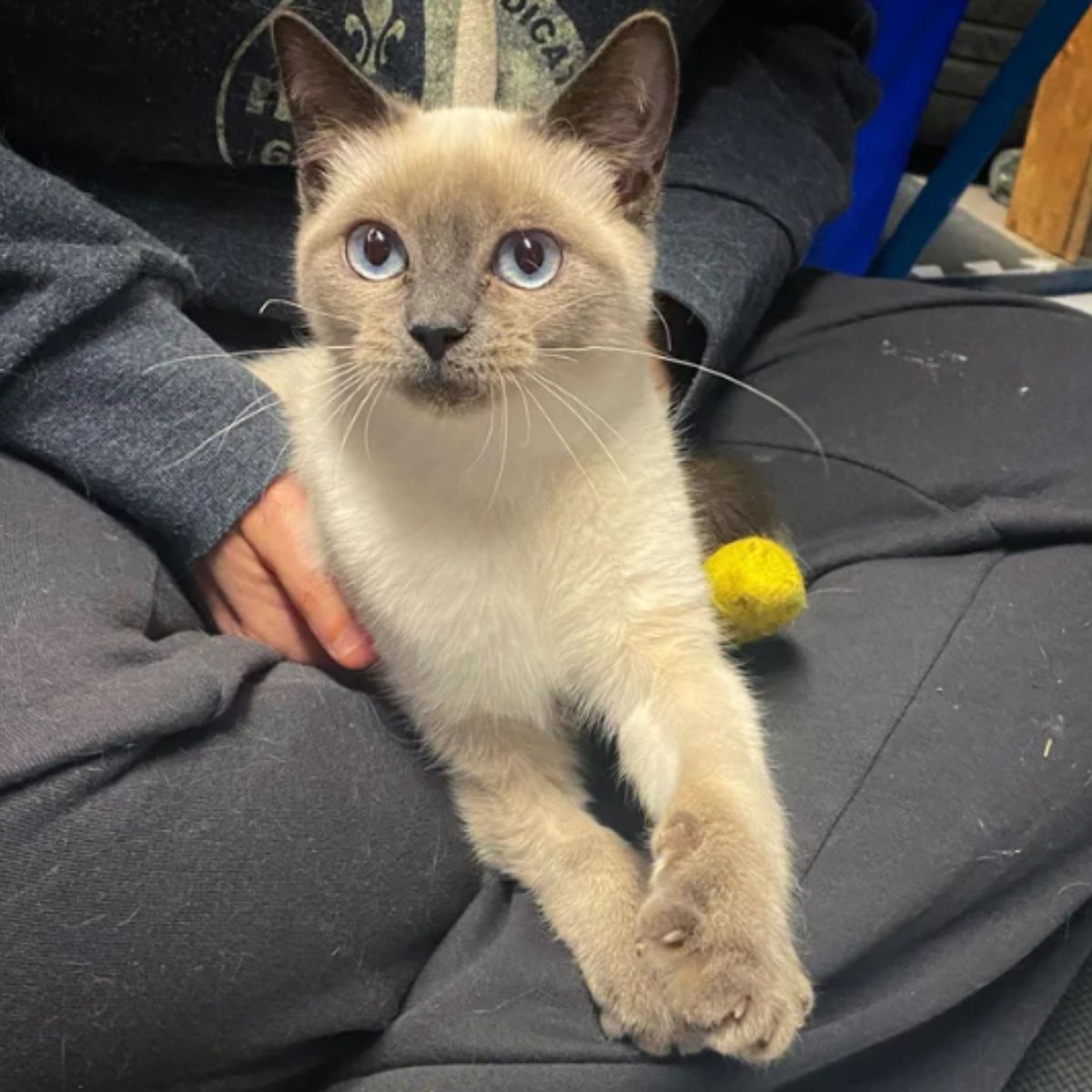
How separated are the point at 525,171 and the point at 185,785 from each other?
54cm

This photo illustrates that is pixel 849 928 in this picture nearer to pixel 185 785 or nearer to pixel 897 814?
pixel 897 814

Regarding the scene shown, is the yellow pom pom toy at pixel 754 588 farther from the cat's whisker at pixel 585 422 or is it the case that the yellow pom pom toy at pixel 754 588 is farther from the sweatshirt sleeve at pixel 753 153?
the sweatshirt sleeve at pixel 753 153

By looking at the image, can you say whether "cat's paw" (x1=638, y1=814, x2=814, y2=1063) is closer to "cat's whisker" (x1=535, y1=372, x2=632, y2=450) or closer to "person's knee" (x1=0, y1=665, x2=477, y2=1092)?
"person's knee" (x1=0, y1=665, x2=477, y2=1092)

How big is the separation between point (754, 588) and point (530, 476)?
0.72 feet

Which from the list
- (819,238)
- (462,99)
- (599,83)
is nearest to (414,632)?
(599,83)

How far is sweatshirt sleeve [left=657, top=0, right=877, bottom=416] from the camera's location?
129cm

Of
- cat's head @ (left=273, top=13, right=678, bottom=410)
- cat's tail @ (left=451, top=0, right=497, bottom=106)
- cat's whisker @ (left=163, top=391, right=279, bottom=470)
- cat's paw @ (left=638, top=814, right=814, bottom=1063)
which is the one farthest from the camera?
cat's tail @ (left=451, top=0, right=497, bottom=106)

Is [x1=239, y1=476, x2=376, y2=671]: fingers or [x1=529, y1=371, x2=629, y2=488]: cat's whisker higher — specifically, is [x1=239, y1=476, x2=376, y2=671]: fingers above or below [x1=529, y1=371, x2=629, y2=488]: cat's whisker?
below

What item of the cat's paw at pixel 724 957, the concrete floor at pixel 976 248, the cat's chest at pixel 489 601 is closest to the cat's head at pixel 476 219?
the cat's chest at pixel 489 601

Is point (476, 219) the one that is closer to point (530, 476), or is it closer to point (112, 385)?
point (530, 476)

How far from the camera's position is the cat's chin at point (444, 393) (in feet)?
2.79

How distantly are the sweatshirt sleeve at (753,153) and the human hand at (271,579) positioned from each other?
1.40ft

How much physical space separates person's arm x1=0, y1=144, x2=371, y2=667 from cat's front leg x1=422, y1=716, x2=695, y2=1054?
0.47 ft

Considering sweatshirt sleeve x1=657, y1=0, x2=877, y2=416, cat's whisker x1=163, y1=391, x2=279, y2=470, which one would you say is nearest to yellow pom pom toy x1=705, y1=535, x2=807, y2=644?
sweatshirt sleeve x1=657, y1=0, x2=877, y2=416
